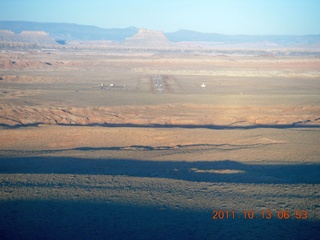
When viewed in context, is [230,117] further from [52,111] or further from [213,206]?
[213,206]

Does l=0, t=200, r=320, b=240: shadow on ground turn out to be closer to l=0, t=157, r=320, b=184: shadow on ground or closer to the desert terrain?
the desert terrain

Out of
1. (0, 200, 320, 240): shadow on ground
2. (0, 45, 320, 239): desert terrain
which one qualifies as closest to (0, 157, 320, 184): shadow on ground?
(0, 45, 320, 239): desert terrain
